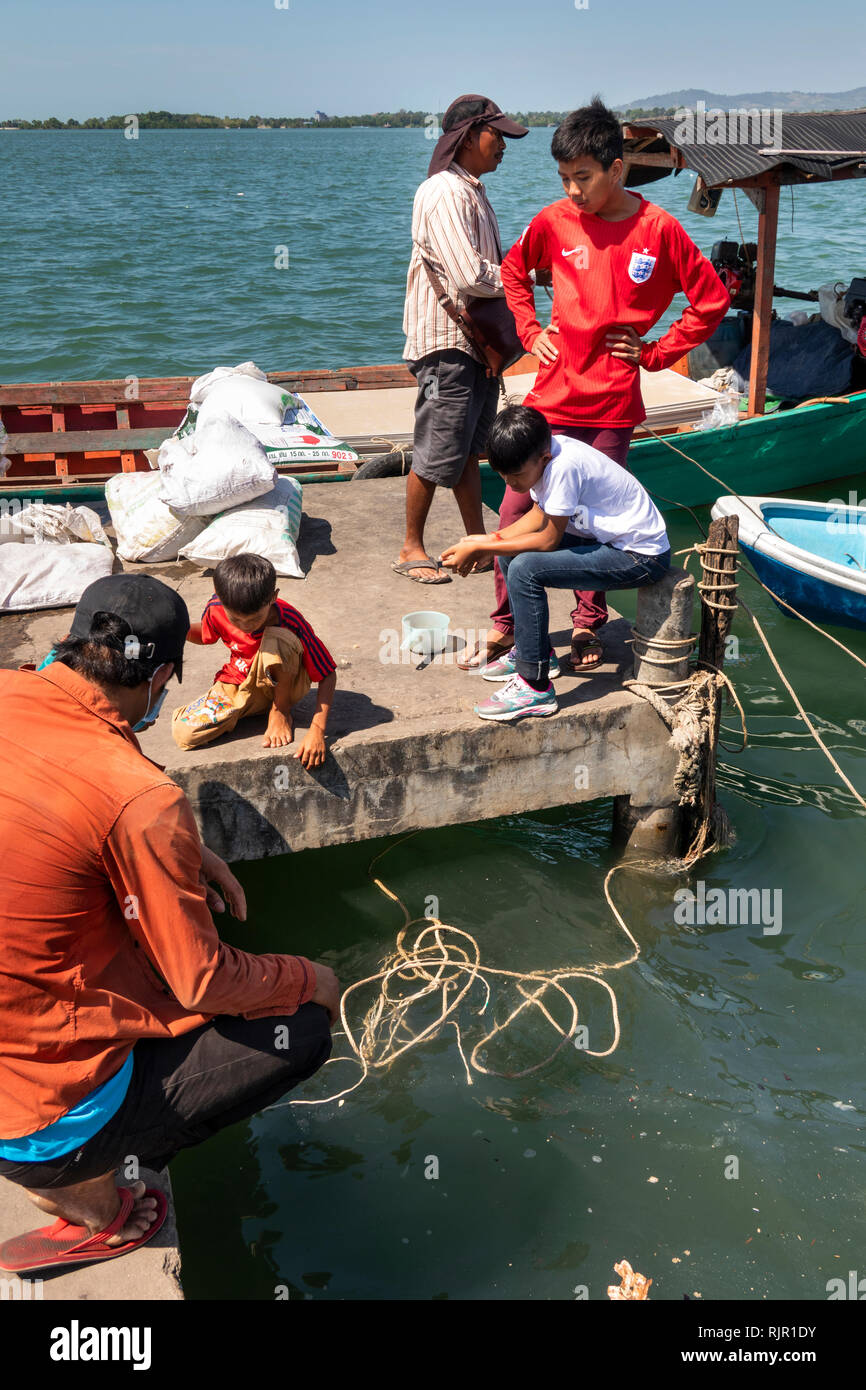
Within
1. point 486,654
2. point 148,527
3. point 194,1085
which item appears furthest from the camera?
point 148,527

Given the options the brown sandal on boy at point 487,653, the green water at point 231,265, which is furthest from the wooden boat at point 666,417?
the brown sandal on boy at point 487,653

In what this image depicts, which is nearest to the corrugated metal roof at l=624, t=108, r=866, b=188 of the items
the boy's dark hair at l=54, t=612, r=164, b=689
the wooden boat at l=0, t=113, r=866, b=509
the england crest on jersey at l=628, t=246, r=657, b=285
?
the wooden boat at l=0, t=113, r=866, b=509

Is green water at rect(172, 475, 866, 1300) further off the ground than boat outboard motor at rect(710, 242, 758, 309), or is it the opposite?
boat outboard motor at rect(710, 242, 758, 309)

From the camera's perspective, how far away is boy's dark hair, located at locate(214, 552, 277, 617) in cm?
376

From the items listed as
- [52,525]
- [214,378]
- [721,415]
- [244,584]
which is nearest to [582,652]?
[244,584]

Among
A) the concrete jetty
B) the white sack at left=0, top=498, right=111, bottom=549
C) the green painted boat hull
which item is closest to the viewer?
the concrete jetty

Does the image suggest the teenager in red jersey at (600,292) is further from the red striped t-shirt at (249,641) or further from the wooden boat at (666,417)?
the wooden boat at (666,417)

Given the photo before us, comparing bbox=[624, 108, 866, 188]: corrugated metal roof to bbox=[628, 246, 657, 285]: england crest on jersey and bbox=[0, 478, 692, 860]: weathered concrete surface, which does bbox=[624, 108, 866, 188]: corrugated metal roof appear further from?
bbox=[0, 478, 692, 860]: weathered concrete surface

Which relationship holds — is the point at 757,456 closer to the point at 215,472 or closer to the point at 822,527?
the point at 822,527

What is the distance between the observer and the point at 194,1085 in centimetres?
272

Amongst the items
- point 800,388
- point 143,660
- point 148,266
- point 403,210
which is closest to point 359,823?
point 143,660

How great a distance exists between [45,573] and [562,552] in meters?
2.61

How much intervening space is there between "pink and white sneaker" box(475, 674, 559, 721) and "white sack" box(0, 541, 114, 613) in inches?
85.2

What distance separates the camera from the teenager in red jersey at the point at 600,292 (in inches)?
173
